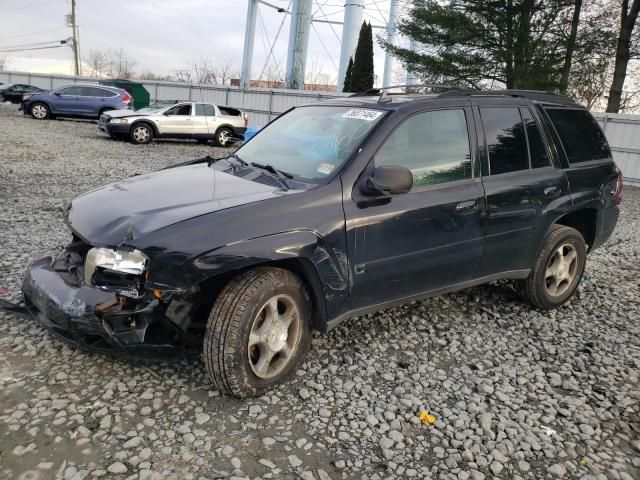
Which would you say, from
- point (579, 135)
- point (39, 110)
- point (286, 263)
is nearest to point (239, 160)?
point (286, 263)

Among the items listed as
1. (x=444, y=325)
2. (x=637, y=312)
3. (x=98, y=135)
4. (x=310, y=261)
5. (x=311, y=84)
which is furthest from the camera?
(x=311, y=84)

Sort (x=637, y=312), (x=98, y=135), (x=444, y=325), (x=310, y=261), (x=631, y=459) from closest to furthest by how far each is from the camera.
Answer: (x=631, y=459) → (x=310, y=261) → (x=444, y=325) → (x=637, y=312) → (x=98, y=135)

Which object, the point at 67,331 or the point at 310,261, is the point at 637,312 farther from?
the point at 67,331

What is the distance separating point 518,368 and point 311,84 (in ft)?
→ 192

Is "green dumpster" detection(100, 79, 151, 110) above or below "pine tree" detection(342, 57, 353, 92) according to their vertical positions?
below

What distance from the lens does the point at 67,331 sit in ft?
9.34

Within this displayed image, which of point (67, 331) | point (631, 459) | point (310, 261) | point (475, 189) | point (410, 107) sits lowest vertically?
point (631, 459)

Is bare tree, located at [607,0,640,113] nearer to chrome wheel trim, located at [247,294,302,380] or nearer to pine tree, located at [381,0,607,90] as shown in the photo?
pine tree, located at [381,0,607,90]

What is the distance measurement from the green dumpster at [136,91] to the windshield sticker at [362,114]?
27524 millimetres

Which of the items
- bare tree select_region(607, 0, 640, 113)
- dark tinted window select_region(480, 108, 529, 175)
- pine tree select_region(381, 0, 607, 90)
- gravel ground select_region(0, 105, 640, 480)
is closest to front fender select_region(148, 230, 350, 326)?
gravel ground select_region(0, 105, 640, 480)

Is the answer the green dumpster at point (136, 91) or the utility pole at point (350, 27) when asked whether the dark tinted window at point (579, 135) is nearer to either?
the utility pole at point (350, 27)

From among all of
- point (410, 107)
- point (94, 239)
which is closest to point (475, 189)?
point (410, 107)

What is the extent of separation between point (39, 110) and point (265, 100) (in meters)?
9.62

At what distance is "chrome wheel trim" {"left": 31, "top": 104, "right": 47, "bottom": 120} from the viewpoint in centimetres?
2141
